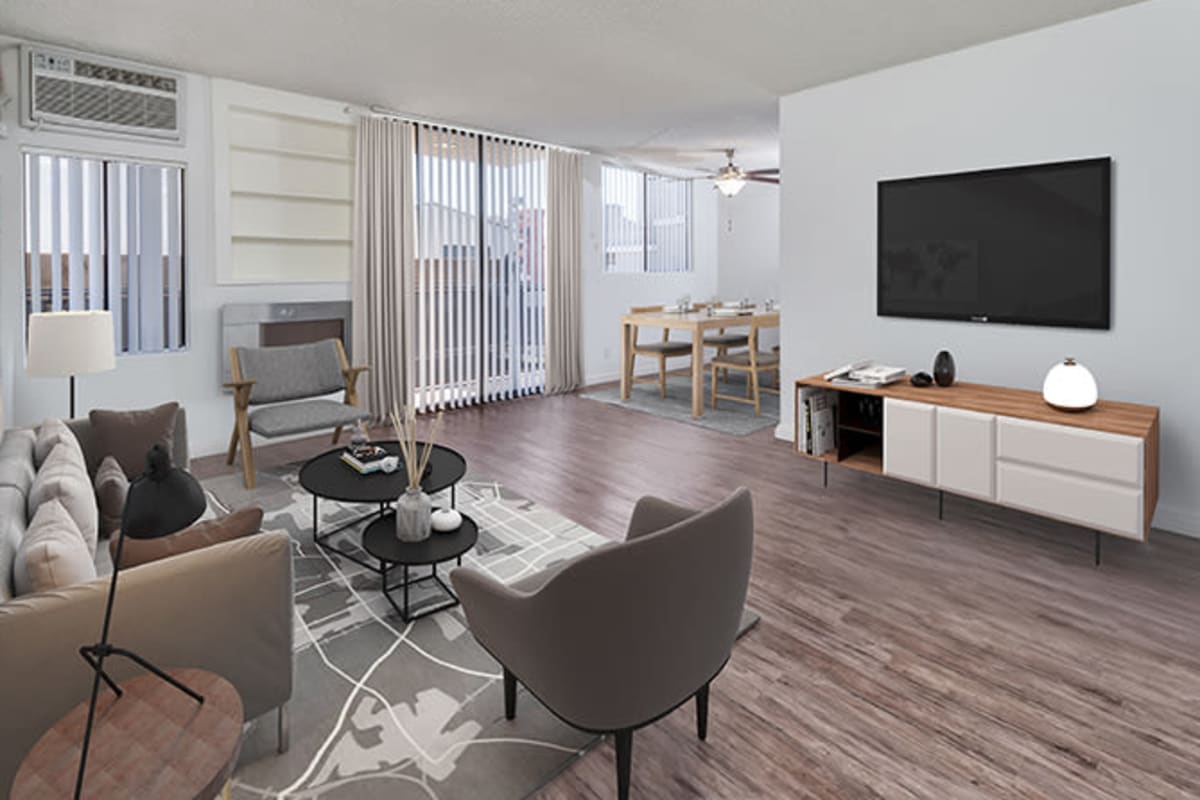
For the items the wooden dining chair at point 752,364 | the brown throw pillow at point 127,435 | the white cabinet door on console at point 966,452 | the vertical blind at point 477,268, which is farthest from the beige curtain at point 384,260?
the white cabinet door on console at point 966,452

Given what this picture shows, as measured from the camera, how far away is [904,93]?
4.13 m

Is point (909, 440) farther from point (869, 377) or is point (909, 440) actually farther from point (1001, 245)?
point (1001, 245)

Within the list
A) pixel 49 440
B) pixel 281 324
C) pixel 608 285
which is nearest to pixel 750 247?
pixel 608 285

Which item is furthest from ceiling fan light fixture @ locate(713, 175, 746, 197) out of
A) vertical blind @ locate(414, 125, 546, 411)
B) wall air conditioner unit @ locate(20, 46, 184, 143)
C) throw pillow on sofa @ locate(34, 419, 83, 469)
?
throw pillow on sofa @ locate(34, 419, 83, 469)

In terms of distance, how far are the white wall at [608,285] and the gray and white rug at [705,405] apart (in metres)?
0.47

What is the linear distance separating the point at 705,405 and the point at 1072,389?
11.7 feet

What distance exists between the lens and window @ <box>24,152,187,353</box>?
3930 mm

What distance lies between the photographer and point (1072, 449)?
290 cm

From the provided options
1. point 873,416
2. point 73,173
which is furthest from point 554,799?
point 73,173

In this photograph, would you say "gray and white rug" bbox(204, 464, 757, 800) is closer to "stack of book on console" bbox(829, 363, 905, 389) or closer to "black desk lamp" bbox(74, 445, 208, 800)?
"black desk lamp" bbox(74, 445, 208, 800)

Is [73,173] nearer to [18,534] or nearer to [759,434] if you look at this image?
[18,534]

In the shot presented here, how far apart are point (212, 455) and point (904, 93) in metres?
5.12

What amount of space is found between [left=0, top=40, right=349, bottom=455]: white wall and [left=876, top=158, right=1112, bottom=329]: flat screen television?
13.7 feet

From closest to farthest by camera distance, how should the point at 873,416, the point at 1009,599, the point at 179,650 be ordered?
the point at 179,650, the point at 1009,599, the point at 873,416
